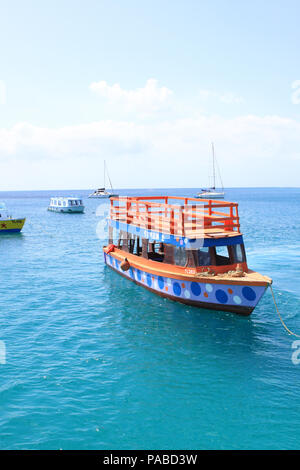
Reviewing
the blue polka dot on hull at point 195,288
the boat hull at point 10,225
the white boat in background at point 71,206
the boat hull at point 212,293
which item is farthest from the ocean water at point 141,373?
the white boat in background at point 71,206

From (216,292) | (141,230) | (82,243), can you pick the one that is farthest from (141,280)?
(82,243)

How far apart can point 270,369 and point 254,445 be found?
3.71 m

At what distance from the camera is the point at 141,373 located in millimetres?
11828

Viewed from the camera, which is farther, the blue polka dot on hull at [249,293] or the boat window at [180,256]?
the boat window at [180,256]

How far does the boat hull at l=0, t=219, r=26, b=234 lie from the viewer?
4594cm

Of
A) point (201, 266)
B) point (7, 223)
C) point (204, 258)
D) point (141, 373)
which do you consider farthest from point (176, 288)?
point (7, 223)

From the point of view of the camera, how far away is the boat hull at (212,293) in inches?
609

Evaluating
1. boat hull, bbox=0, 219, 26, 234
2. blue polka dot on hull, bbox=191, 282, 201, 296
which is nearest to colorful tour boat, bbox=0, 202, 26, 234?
boat hull, bbox=0, 219, 26, 234

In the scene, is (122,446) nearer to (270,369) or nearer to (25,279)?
(270,369)

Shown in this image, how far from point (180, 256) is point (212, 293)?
275 centimetres

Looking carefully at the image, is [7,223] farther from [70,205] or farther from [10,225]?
[70,205]

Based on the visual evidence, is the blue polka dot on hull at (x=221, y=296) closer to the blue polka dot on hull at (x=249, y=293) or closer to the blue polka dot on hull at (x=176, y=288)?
the blue polka dot on hull at (x=249, y=293)

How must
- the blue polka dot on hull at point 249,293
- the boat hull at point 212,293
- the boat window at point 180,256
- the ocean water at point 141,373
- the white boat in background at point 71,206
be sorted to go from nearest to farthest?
the ocean water at point 141,373 → the blue polka dot on hull at point 249,293 → the boat hull at point 212,293 → the boat window at point 180,256 → the white boat in background at point 71,206

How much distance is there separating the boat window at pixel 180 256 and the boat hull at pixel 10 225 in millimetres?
32518
